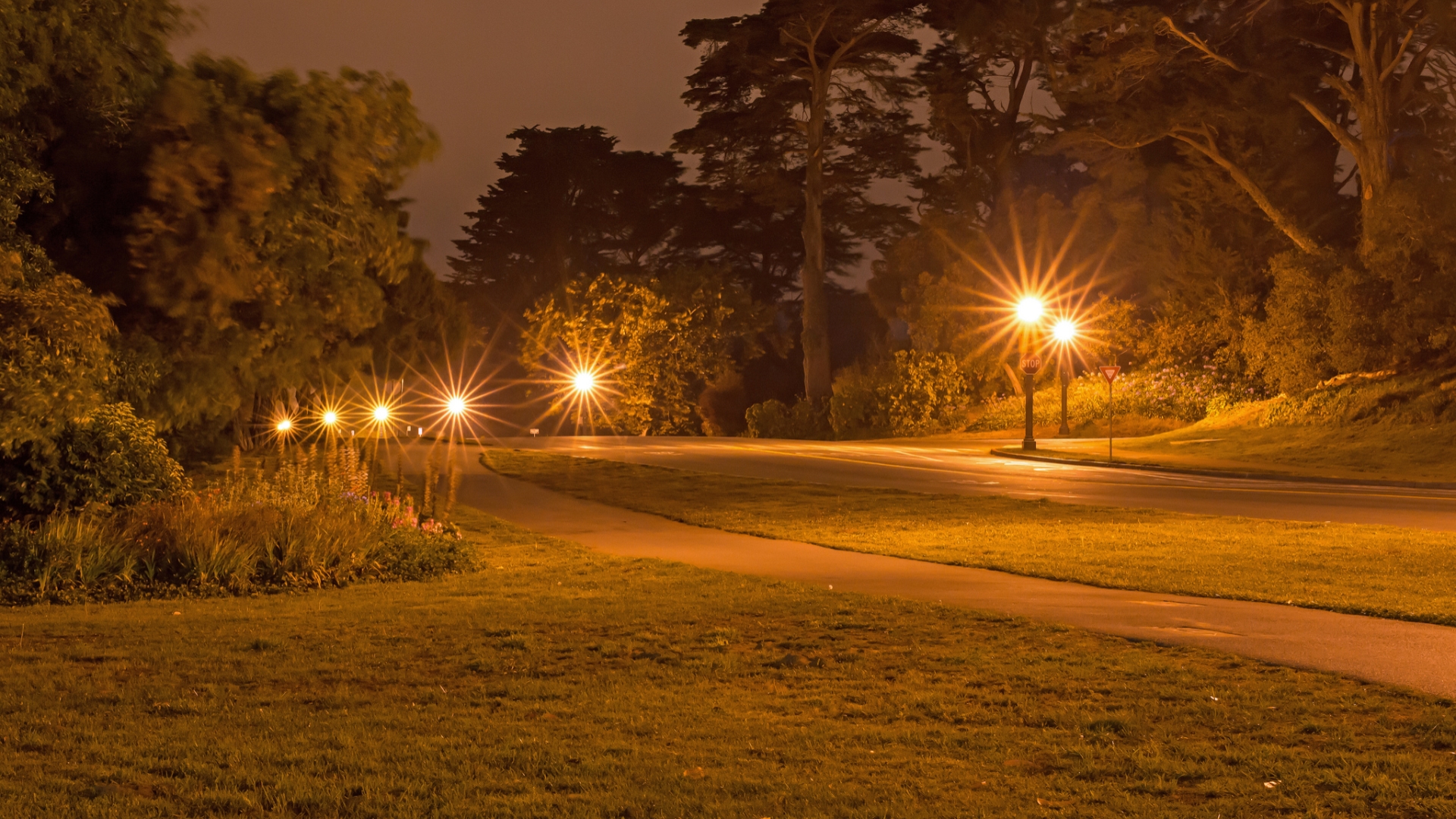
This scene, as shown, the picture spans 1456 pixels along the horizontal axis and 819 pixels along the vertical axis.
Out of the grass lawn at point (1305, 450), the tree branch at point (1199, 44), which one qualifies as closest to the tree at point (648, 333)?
the grass lawn at point (1305, 450)

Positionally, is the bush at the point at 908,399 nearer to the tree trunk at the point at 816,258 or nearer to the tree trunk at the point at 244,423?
the tree trunk at the point at 816,258

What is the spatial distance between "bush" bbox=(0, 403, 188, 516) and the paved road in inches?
553

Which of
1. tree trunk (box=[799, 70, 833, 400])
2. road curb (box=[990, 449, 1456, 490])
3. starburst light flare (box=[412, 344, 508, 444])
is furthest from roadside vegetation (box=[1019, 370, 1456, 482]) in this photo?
starburst light flare (box=[412, 344, 508, 444])

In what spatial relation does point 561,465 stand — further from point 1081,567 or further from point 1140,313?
point 1140,313

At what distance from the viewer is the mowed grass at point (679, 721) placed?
5.50 m

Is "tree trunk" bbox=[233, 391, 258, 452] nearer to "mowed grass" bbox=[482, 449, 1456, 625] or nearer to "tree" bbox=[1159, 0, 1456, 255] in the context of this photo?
"mowed grass" bbox=[482, 449, 1456, 625]

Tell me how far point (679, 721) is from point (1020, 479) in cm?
2119

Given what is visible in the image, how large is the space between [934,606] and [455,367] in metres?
60.6

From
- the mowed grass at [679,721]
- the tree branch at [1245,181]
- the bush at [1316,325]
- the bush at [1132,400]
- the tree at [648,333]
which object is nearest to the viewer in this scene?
the mowed grass at [679,721]

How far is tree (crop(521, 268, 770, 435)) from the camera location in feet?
196

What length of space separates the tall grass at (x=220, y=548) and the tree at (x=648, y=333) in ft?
147

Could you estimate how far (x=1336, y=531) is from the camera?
1641cm

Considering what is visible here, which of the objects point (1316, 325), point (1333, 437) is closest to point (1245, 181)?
point (1316, 325)

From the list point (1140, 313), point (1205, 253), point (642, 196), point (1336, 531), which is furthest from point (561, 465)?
point (642, 196)
